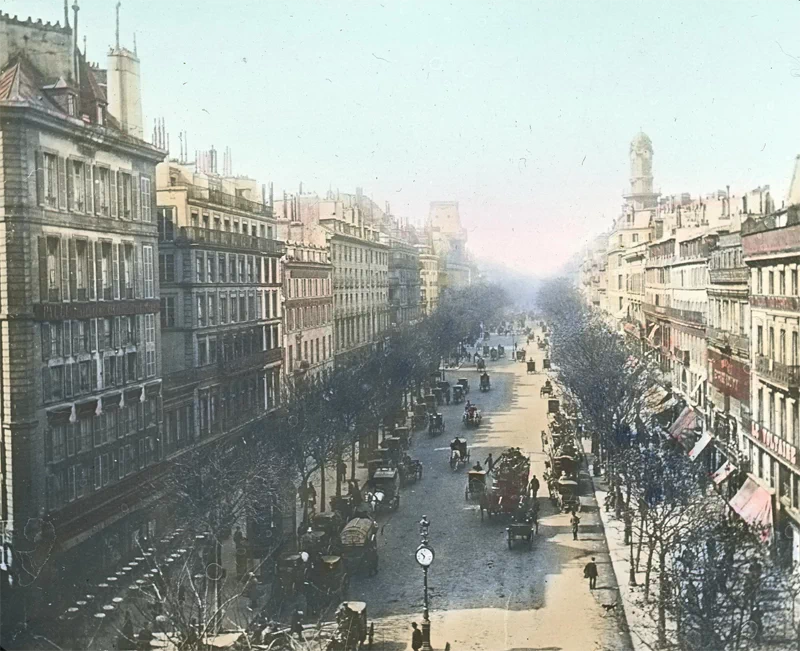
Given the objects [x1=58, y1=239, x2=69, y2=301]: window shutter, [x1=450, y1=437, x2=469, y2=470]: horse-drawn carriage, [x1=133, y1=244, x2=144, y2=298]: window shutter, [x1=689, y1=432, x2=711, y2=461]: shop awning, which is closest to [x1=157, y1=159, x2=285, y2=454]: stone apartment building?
[x1=133, y1=244, x2=144, y2=298]: window shutter

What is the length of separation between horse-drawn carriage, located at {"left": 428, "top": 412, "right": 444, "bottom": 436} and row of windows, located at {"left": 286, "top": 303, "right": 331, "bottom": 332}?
12.6 metres

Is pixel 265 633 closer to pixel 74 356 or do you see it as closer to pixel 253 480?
pixel 253 480

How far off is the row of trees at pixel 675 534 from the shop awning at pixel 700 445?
1308 millimetres

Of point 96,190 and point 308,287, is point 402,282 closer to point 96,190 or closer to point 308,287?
point 308,287

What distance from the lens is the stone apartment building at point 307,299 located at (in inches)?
2785

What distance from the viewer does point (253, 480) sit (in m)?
35.5

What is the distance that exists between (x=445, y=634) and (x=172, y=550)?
12834 mm

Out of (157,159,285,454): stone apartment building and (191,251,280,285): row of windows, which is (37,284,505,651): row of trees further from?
(191,251,280,285): row of windows

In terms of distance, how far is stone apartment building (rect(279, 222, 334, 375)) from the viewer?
7075 centimetres

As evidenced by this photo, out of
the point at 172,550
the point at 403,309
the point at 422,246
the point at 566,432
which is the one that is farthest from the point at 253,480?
the point at 422,246

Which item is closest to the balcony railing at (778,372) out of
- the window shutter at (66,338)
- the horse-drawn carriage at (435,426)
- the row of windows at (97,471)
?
the row of windows at (97,471)

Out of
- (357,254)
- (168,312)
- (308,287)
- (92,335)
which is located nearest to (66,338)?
(92,335)

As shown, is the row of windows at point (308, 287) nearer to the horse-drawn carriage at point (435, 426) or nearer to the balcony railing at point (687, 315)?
the horse-drawn carriage at point (435, 426)

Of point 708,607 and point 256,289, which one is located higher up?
point 256,289
